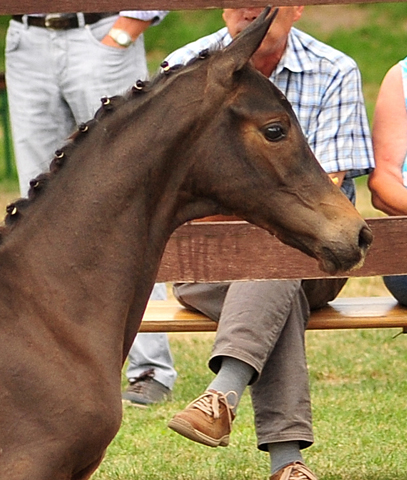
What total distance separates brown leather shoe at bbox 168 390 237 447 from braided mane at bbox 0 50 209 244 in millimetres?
1033

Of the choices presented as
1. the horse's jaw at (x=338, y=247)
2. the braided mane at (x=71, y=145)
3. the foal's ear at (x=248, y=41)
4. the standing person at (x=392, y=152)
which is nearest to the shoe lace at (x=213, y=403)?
the horse's jaw at (x=338, y=247)

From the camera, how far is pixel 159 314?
169 inches

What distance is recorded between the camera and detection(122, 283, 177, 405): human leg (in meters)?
5.32

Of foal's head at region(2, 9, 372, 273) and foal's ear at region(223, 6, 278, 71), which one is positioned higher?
foal's ear at region(223, 6, 278, 71)

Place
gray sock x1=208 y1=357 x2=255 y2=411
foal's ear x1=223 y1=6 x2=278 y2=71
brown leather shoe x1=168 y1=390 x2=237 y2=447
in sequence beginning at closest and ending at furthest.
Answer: foal's ear x1=223 y1=6 x2=278 y2=71, brown leather shoe x1=168 y1=390 x2=237 y2=447, gray sock x1=208 y1=357 x2=255 y2=411

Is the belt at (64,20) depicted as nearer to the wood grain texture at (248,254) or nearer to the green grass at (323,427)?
the green grass at (323,427)

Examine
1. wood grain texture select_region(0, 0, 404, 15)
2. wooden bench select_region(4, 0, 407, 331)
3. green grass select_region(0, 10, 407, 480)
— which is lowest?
green grass select_region(0, 10, 407, 480)

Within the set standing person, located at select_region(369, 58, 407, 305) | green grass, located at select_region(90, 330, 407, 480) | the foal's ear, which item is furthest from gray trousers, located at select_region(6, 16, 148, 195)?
the foal's ear

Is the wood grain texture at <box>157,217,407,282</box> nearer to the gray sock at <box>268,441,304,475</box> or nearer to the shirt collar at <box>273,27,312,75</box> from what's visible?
the gray sock at <box>268,441,304,475</box>

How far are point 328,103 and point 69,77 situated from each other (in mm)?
1574

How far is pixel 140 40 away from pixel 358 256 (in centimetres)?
288

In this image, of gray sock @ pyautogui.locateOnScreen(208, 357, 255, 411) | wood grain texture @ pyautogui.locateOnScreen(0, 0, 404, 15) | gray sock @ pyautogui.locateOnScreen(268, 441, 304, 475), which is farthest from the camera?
gray sock @ pyautogui.locateOnScreen(268, 441, 304, 475)

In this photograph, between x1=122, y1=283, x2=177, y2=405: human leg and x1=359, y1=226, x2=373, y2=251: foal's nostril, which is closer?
x1=359, y1=226, x2=373, y2=251: foal's nostril

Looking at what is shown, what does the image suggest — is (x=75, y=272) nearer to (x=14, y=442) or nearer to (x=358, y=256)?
(x=14, y=442)
